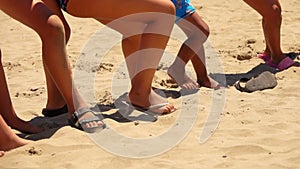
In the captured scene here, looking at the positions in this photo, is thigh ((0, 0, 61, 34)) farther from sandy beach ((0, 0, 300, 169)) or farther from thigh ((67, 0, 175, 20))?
sandy beach ((0, 0, 300, 169))

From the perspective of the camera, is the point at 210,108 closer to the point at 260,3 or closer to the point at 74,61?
the point at 260,3

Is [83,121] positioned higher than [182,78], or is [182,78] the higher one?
[83,121]

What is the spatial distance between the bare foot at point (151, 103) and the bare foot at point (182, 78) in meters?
0.54

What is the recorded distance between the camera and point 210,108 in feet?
13.5

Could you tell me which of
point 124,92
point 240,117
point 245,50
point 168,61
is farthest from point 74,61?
point 240,117

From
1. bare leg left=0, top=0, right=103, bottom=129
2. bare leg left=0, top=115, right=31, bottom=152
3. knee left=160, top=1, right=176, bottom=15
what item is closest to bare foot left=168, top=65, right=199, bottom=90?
knee left=160, top=1, right=176, bottom=15

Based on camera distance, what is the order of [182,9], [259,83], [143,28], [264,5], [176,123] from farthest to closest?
[264,5], [259,83], [182,9], [143,28], [176,123]

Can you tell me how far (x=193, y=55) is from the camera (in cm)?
470

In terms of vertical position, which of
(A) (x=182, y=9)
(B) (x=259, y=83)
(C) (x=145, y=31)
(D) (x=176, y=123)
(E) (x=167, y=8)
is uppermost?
(E) (x=167, y=8)

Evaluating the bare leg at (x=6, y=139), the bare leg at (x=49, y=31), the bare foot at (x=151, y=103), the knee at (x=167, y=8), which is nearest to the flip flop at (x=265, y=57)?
the bare foot at (x=151, y=103)

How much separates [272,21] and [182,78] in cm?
119

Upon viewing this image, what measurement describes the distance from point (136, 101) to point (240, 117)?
0.74 meters

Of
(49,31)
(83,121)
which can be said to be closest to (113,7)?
(49,31)

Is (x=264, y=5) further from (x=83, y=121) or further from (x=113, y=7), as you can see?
(x=83, y=121)
